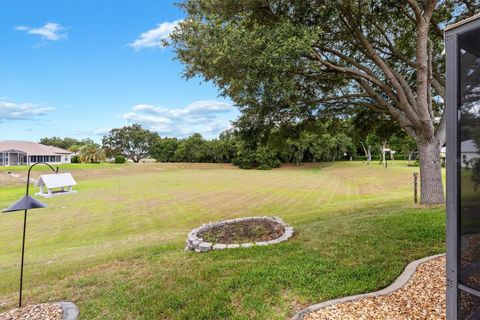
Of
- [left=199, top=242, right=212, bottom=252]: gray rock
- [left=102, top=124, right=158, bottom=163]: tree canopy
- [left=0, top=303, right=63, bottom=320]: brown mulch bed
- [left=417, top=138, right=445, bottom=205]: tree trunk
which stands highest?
[left=102, top=124, right=158, bottom=163]: tree canopy

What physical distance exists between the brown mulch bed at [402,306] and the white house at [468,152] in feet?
6.01

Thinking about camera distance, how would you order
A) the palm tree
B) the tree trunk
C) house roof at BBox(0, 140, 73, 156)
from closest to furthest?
the tree trunk < house roof at BBox(0, 140, 73, 156) < the palm tree

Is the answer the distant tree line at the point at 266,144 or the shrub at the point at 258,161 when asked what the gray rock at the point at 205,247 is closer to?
the distant tree line at the point at 266,144

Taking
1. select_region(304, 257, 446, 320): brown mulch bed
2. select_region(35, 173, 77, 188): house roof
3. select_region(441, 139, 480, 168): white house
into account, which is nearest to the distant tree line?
select_region(304, 257, 446, 320): brown mulch bed

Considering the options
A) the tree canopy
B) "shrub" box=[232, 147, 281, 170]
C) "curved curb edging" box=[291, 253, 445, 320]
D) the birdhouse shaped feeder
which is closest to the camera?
"curved curb edging" box=[291, 253, 445, 320]

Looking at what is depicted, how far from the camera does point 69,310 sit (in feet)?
11.4

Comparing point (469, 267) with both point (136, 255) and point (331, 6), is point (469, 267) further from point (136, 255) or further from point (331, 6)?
point (331, 6)

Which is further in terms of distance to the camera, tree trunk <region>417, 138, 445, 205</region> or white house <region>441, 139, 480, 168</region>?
tree trunk <region>417, 138, 445, 205</region>

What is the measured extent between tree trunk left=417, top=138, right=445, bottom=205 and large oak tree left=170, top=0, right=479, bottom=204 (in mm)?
24

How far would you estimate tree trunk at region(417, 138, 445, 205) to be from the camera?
326 inches

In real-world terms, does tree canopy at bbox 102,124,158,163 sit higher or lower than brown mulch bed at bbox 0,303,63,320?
higher

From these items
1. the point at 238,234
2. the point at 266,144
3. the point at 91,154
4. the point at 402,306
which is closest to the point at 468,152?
the point at 402,306

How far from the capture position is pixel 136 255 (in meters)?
5.82

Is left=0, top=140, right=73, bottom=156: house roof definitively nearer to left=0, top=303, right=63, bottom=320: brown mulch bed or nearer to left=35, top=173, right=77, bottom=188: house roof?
left=35, top=173, right=77, bottom=188: house roof
